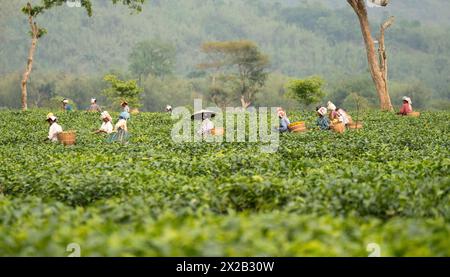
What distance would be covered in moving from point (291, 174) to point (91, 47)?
145 meters

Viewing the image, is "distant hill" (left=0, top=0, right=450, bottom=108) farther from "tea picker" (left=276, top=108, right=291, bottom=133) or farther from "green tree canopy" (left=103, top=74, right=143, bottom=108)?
"tea picker" (left=276, top=108, right=291, bottom=133)

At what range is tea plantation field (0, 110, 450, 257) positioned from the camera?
5.53 metres

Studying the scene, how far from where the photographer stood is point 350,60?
153375mm

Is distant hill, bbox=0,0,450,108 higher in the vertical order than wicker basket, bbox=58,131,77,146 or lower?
higher


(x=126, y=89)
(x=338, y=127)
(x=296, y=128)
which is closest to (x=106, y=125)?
(x=296, y=128)

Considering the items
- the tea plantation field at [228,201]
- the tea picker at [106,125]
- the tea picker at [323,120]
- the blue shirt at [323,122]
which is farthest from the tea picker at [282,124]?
the tea picker at [106,125]

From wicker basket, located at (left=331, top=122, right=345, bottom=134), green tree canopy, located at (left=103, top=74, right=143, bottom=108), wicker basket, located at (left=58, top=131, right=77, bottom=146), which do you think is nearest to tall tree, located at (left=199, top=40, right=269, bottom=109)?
green tree canopy, located at (left=103, top=74, right=143, bottom=108)

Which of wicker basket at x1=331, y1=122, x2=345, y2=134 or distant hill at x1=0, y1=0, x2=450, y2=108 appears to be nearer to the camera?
wicker basket at x1=331, y1=122, x2=345, y2=134

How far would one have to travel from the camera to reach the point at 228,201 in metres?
9.12

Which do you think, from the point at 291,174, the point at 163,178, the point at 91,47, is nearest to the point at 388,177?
the point at 291,174

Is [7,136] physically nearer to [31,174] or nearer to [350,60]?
[31,174]

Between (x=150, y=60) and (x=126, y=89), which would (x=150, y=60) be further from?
(x=126, y=89)
